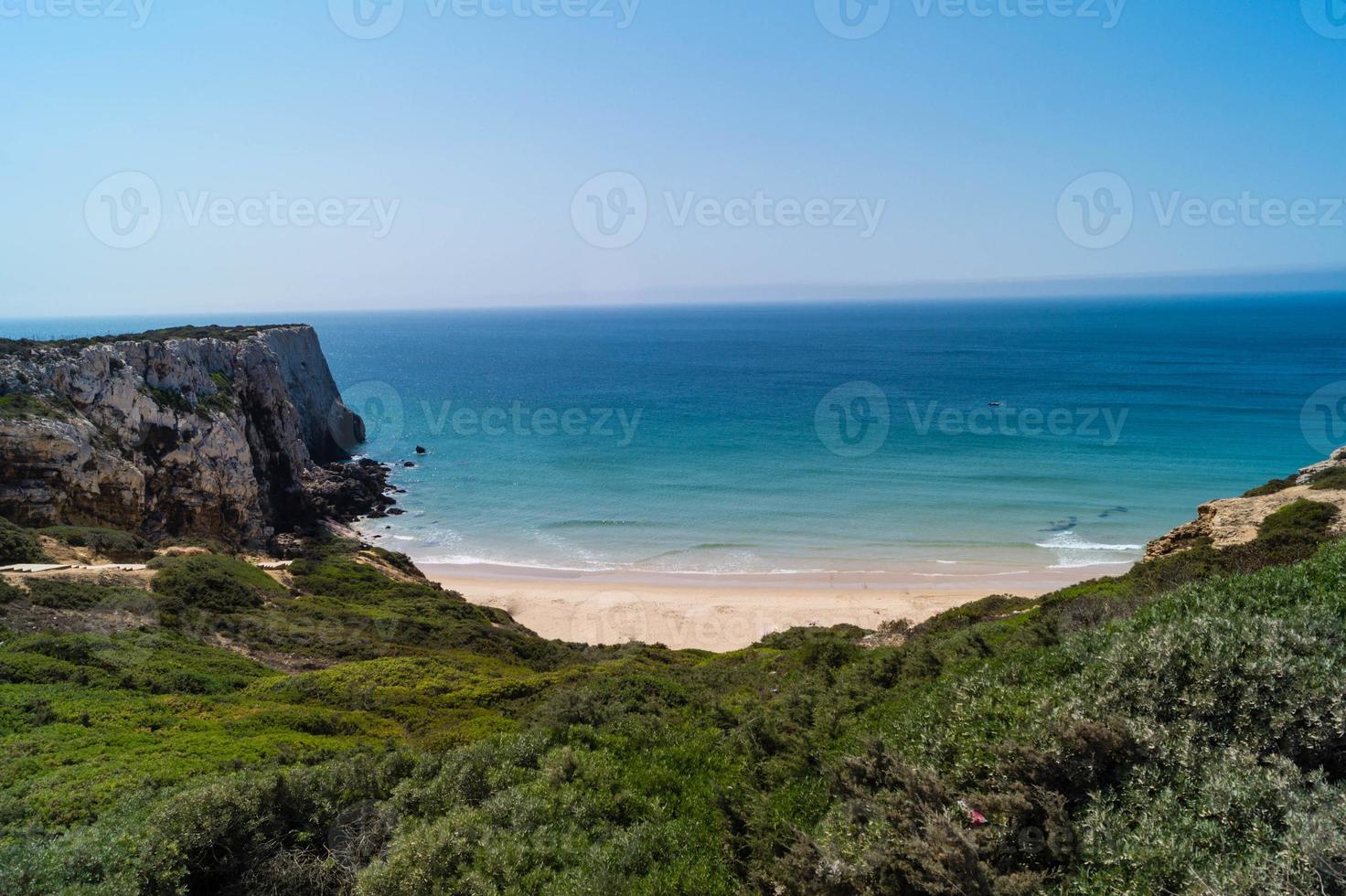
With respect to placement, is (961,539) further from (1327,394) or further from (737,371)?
(737,371)

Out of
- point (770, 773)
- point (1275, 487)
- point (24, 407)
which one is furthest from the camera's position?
point (24, 407)

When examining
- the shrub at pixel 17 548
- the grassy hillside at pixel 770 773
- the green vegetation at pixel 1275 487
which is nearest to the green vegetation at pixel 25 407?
the shrub at pixel 17 548

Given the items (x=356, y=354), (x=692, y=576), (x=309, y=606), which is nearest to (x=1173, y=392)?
(x=692, y=576)

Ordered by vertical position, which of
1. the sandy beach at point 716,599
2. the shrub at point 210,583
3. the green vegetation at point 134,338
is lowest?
the sandy beach at point 716,599

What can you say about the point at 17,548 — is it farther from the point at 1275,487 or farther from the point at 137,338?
the point at 1275,487

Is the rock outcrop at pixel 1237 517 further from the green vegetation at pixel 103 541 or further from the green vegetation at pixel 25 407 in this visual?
the green vegetation at pixel 25 407

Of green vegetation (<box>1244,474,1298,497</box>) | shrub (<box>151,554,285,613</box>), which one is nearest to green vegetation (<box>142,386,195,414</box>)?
shrub (<box>151,554,285,613</box>)

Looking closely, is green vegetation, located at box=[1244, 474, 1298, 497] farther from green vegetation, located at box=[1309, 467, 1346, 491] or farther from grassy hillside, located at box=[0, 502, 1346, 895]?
grassy hillside, located at box=[0, 502, 1346, 895]

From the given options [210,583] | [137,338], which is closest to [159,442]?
[137,338]
